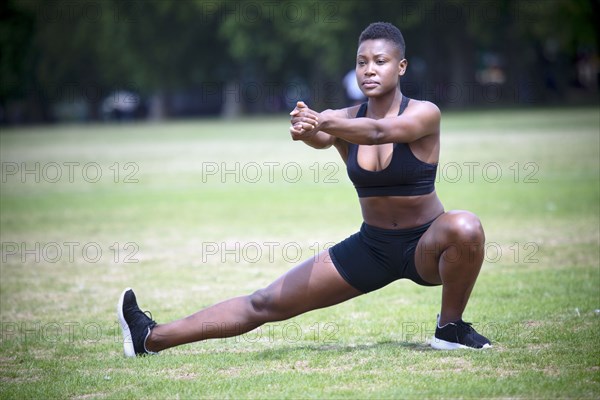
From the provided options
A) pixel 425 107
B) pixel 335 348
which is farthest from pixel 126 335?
pixel 425 107

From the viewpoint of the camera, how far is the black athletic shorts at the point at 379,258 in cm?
598

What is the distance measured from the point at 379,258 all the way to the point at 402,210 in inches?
14.5

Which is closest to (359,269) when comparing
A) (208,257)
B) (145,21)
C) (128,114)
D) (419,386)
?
(419,386)

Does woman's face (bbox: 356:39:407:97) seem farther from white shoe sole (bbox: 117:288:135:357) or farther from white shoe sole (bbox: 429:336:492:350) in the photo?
white shoe sole (bbox: 117:288:135:357)

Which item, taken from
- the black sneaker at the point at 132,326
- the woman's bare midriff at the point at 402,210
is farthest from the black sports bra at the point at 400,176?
the black sneaker at the point at 132,326

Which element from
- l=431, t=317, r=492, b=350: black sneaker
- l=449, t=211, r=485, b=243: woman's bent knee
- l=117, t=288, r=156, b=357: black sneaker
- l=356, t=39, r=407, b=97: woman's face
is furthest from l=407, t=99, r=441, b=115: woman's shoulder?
l=117, t=288, r=156, b=357: black sneaker

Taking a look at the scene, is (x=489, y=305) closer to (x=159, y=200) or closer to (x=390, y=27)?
(x=390, y=27)

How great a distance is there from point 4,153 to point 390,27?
95.1 ft

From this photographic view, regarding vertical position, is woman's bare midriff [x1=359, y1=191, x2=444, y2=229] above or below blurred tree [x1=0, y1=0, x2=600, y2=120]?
below

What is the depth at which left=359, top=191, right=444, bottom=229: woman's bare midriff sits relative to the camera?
235 inches

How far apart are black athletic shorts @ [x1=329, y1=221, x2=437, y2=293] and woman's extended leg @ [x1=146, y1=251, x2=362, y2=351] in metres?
0.08

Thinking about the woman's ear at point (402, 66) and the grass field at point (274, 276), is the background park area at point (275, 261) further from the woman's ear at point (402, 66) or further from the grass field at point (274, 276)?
the woman's ear at point (402, 66)

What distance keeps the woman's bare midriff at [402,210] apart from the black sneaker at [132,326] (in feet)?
6.01

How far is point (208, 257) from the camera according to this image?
11.2m
